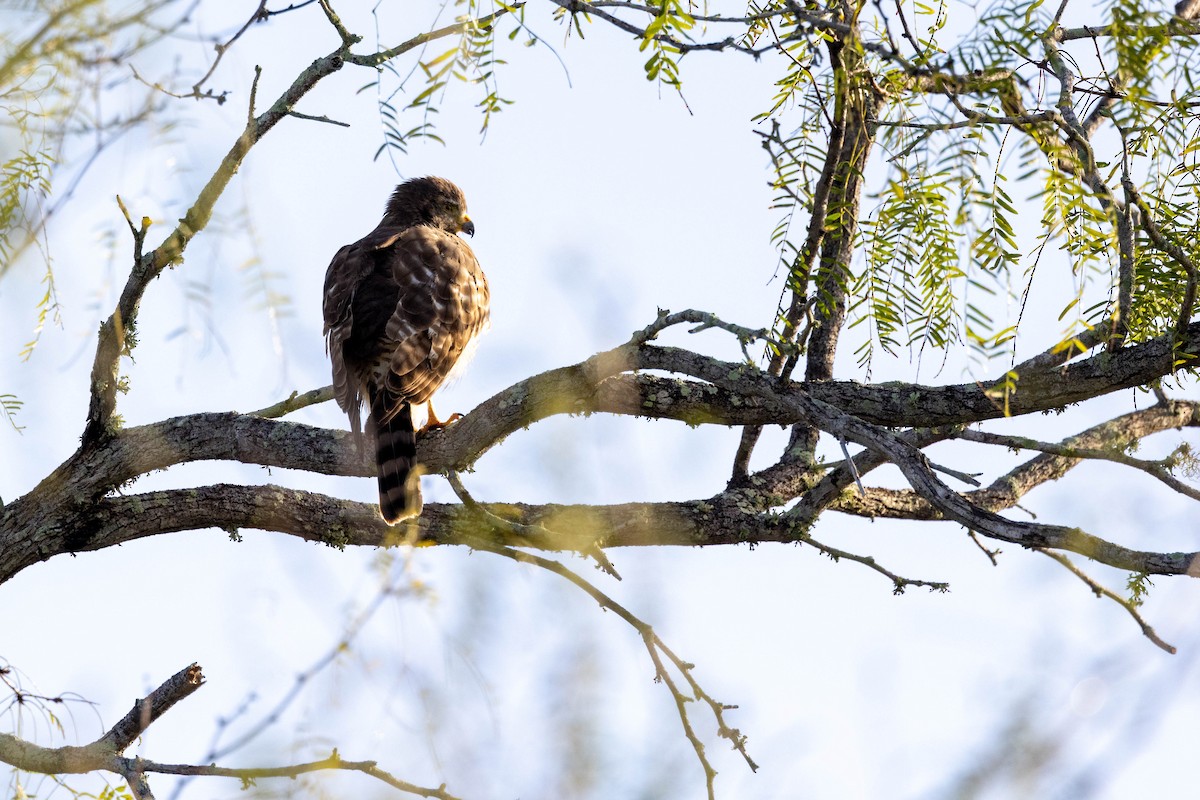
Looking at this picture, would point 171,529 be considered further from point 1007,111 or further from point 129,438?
point 1007,111

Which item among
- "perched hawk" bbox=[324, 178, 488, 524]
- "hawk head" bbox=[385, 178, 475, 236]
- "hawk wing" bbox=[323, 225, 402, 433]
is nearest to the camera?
"perched hawk" bbox=[324, 178, 488, 524]

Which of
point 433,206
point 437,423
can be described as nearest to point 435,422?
point 437,423

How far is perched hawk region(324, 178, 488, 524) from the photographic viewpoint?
586 centimetres

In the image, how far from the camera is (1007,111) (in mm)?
2885

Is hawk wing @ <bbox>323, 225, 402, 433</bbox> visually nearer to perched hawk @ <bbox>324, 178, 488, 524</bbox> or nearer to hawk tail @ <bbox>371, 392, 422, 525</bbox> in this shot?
perched hawk @ <bbox>324, 178, 488, 524</bbox>

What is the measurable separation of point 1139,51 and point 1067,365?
219cm

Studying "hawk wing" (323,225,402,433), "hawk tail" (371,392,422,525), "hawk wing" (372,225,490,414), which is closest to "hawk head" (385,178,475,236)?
"hawk wing" (323,225,402,433)

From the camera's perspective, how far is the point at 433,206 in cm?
847

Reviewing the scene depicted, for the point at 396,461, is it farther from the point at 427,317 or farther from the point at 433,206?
the point at 433,206

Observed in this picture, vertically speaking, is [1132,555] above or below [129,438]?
below

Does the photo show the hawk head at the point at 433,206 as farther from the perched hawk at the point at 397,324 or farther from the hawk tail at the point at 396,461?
the hawk tail at the point at 396,461

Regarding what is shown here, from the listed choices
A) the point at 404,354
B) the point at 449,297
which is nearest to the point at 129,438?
the point at 404,354

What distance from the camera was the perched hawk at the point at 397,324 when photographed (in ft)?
19.2

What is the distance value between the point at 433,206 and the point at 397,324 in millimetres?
2329
